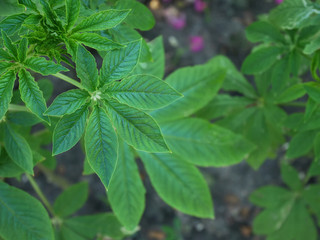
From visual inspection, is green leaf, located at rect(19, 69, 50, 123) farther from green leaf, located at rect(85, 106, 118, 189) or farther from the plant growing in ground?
green leaf, located at rect(85, 106, 118, 189)

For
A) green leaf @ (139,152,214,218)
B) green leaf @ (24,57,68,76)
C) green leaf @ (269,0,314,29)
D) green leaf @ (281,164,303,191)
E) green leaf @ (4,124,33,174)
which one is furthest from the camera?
green leaf @ (281,164,303,191)

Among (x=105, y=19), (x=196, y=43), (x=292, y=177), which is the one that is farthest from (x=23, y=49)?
(x=196, y=43)

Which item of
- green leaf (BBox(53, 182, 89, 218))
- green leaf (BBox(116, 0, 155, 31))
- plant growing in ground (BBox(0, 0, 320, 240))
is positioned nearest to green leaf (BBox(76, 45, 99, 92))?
plant growing in ground (BBox(0, 0, 320, 240))

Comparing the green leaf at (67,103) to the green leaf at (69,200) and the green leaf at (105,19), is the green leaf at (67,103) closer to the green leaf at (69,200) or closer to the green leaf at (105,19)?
the green leaf at (105,19)

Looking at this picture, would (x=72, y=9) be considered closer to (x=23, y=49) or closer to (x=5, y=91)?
(x=23, y=49)

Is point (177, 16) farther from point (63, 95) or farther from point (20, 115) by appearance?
point (63, 95)

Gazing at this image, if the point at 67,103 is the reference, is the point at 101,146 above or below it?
below
